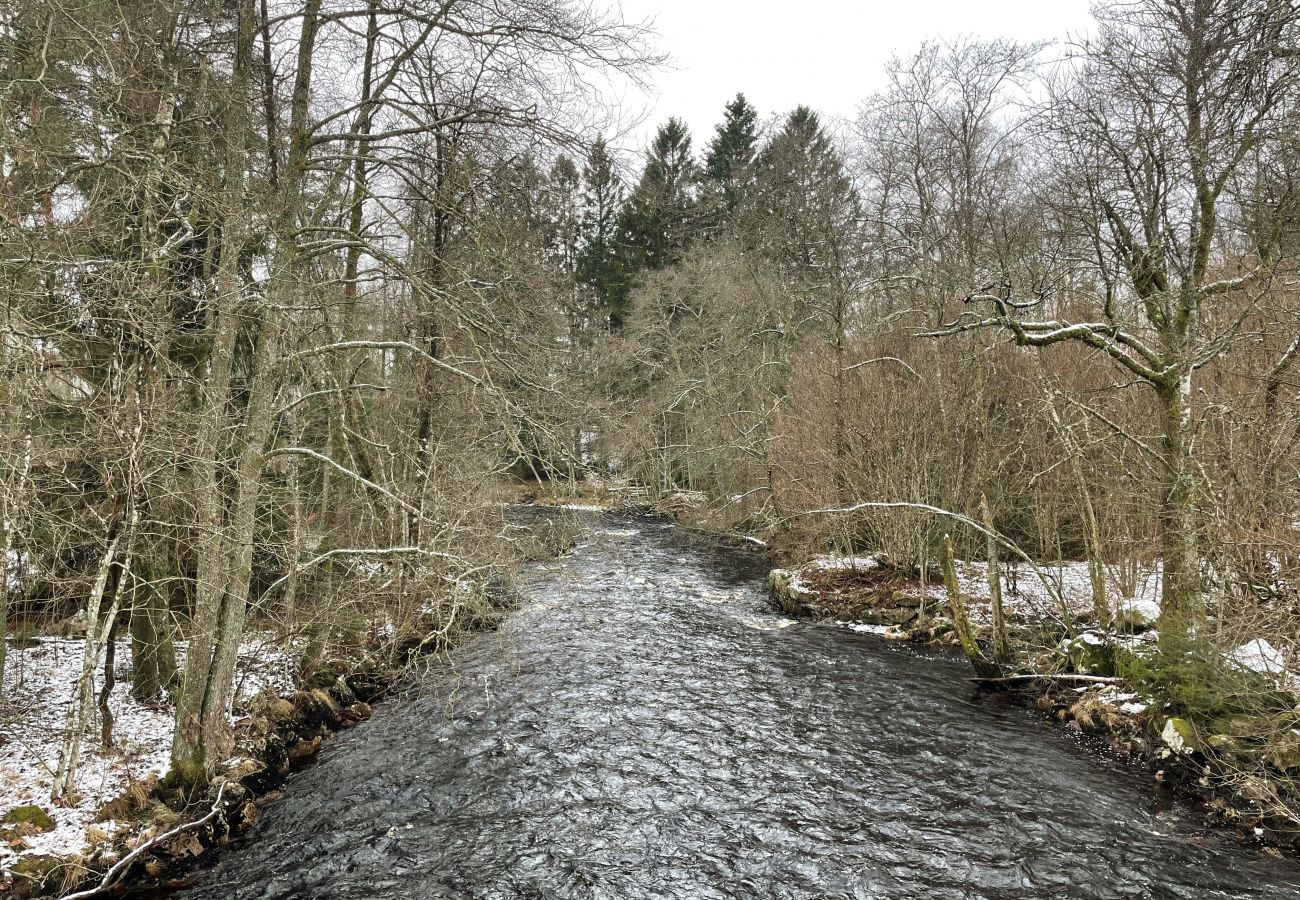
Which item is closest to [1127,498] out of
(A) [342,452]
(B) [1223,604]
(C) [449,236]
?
(B) [1223,604]

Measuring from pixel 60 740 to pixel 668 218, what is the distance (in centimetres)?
3427

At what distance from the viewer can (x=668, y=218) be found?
121 feet

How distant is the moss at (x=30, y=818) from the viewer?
5.63m

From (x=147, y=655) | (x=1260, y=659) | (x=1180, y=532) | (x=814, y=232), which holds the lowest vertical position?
(x=147, y=655)

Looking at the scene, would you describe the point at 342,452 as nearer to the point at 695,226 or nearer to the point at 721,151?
the point at 695,226

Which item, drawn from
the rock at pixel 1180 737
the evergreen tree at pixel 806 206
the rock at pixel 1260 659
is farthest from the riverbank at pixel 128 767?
the evergreen tree at pixel 806 206

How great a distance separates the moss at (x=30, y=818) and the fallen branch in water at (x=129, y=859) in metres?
0.74

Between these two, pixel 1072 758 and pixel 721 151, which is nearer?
pixel 1072 758

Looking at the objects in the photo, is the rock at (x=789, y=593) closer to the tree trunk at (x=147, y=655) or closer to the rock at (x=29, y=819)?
the tree trunk at (x=147, y=655)

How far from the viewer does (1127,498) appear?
11.1m

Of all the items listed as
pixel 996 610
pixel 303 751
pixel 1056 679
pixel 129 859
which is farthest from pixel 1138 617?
pixel 129 859

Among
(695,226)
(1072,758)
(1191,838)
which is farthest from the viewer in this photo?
(695,226)

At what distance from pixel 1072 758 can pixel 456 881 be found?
6809 millimetres

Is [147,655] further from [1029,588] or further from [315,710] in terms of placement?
[1029,588]
